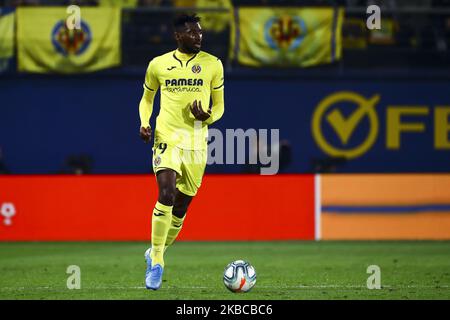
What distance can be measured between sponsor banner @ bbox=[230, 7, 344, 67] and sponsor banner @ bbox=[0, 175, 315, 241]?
9.98 ft

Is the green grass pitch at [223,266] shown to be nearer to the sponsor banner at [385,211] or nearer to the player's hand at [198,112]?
the sponsor banner at [385,211]

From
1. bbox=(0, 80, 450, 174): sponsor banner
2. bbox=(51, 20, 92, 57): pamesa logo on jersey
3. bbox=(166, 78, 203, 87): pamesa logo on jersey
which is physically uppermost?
bbox=(51, 20, 92, 57): pamesa logo on jersey

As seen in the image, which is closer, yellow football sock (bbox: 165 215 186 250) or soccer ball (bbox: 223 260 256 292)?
soccer ball (bbox: 223 260 256 292)

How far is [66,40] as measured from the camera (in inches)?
730

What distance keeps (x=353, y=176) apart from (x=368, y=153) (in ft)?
9.12

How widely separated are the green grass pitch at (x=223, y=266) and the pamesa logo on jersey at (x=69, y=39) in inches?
161

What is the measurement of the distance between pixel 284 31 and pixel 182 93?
30.1 feet

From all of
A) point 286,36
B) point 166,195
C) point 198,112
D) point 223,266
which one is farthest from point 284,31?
point 166,195

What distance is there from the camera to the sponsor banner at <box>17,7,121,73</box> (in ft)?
60.4

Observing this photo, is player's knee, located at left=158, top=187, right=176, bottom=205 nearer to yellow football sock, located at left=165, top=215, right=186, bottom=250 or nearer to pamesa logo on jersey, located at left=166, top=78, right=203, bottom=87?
yellow football sock, located at left=165, top=215, right=186, bottom=250

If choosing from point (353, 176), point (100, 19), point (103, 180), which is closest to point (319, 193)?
point (353, 176)

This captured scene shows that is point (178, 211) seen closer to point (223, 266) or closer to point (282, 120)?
point (223, 266)

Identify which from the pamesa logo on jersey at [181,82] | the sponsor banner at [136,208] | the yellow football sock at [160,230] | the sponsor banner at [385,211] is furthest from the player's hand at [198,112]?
the sponsor banner at [385,211]

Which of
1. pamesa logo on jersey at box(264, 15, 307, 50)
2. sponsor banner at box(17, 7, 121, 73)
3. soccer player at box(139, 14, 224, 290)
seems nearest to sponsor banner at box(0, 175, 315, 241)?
sponsor banner at box(17, 7, 121, 73)
